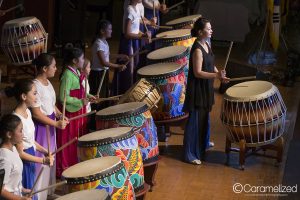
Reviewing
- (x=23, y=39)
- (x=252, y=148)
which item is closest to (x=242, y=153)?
(x=252, y=148)

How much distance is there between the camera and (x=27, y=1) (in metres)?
10.9

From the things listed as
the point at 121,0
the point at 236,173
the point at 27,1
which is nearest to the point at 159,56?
the point at 236,173

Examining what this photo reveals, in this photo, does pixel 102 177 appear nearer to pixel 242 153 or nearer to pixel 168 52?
pixel 242 153

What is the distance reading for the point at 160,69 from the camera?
7340 mm

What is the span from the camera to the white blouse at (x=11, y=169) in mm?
4680

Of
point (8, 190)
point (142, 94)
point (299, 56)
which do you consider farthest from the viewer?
point (299, 56)

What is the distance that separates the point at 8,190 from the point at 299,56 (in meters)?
5.94

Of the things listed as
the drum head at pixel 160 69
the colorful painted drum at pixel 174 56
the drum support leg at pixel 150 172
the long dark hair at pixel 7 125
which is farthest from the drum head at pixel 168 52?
the long dark hair at pixel 7 125

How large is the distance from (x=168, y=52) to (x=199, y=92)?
104 centimetres

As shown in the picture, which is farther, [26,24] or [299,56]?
[299,56]

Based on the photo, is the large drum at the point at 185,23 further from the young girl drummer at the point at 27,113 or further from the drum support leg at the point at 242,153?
the young girl drummer at the point at 27,113

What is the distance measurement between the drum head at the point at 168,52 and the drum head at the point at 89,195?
313 cm

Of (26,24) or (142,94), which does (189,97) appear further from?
(26,24)

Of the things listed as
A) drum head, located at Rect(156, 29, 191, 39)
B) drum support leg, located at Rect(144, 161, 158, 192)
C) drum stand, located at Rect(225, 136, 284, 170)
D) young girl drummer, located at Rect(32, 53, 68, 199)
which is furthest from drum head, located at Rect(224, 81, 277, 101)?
young girl drummer, located at Rect(32, 53, 68, 199)
